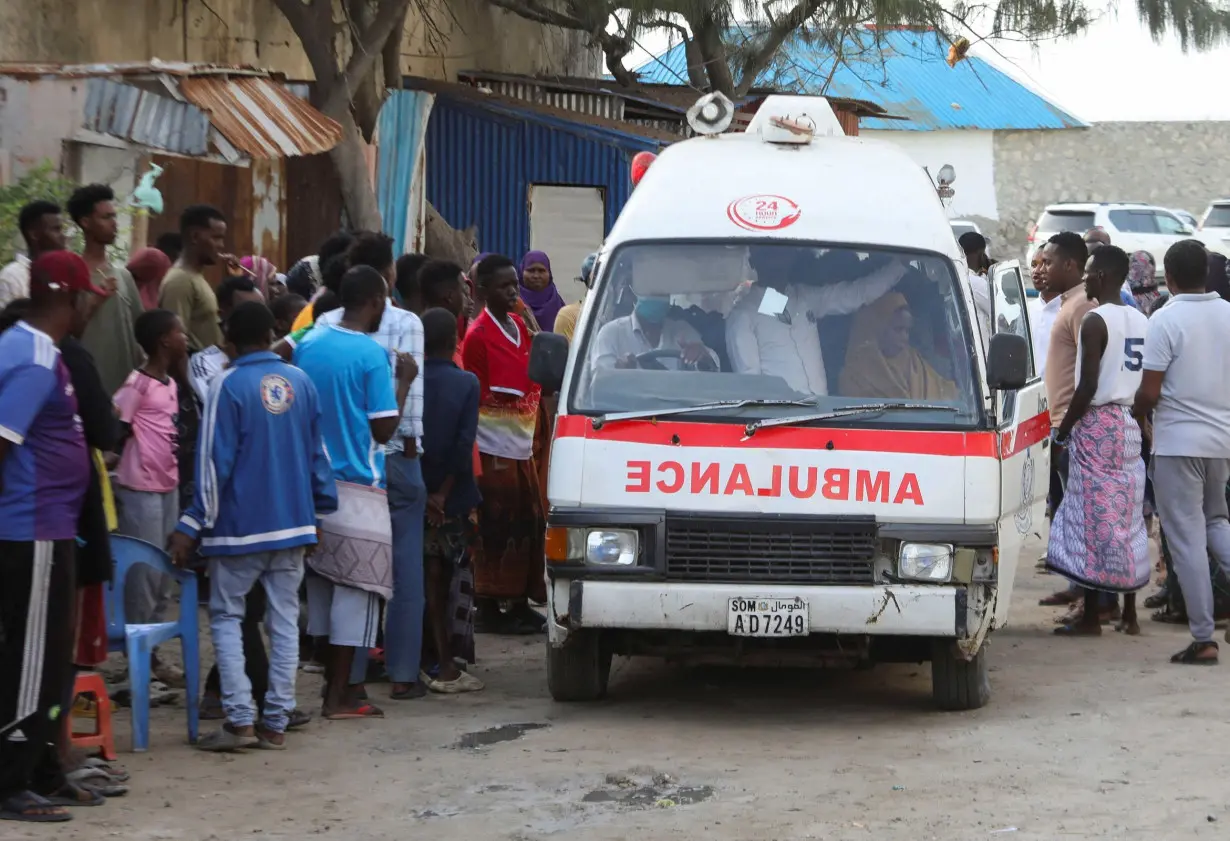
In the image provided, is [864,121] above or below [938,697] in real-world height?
above

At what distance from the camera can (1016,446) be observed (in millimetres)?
7781

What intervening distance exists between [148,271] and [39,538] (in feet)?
10.0

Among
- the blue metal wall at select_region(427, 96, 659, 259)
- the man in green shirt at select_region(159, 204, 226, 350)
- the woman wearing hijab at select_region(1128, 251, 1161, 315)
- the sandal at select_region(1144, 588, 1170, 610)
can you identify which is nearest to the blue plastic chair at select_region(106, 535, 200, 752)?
the man in green shirt at select_region(159, 204, 226, 350)

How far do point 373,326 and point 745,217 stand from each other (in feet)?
5.25

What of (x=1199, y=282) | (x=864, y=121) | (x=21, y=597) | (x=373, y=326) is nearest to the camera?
(x=21, y=597)

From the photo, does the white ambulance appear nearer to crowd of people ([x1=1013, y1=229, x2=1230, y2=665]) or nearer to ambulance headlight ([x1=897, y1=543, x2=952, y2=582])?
ambulance headlight ([x1=897, y1=543, x2=952, y2=582])

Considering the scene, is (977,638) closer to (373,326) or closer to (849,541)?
(849,541)

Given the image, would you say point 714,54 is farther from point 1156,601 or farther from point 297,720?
point 297,720

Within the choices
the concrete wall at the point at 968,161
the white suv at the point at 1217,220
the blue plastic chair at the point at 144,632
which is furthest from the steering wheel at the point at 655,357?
the concrete wall at the point at 968,161

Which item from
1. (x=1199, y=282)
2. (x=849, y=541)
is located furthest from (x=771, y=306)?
(x=1199, y=282)

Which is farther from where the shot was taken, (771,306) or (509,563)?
(509,563)

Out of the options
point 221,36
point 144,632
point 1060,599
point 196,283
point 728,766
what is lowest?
point 728,766

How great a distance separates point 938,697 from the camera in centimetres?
741

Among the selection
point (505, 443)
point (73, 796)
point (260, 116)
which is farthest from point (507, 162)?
point (73, 796)
